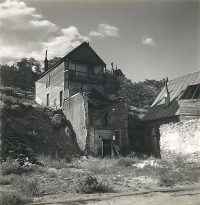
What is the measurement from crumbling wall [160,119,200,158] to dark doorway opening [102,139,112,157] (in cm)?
592

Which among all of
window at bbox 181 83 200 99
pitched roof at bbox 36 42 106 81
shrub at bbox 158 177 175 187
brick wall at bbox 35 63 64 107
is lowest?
shrub at bbox 158 177 175 187

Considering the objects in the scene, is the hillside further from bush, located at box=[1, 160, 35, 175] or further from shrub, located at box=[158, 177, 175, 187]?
shrub, located at box=[158, 177, 175, 187]

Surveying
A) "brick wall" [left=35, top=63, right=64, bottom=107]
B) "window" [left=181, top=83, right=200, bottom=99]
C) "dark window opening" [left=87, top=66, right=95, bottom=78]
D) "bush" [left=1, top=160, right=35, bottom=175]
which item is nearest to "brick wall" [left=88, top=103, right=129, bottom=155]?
"window" [left=181, top=83, right=200, bottom=99]

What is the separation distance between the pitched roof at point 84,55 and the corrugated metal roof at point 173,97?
29.3ft

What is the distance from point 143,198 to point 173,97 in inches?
880

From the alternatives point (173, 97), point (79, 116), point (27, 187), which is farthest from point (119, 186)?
point (173, 97)

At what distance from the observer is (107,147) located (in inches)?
1247

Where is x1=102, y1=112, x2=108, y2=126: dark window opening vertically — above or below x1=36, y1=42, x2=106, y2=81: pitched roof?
below

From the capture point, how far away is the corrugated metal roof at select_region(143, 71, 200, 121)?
3268 centimetres

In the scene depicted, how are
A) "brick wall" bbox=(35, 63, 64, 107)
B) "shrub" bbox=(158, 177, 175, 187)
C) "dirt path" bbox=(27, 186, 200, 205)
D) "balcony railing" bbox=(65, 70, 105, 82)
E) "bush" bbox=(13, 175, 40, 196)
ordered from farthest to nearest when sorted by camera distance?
"brick wall" bbox=(35, 63, 64, 107) → "balcony railing" bbox=(65, 70, 105, 82) → "shrub" bbox=(158, 177, 175, 187) → "bush" bbox=(13, 175, 40, 196) → "dirt path" bbox=(27, 186, 200, 205)

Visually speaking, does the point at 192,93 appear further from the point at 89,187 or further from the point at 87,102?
the point at 89,187

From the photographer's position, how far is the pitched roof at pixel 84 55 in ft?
127

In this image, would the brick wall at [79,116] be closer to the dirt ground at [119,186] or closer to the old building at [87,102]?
the old building at [87,102]

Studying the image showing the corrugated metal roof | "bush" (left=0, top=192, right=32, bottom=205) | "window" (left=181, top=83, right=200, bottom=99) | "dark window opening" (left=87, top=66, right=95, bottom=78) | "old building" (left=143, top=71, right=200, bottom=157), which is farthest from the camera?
"dark window opening" (left=87, top=66, right=95, bottom=78)
